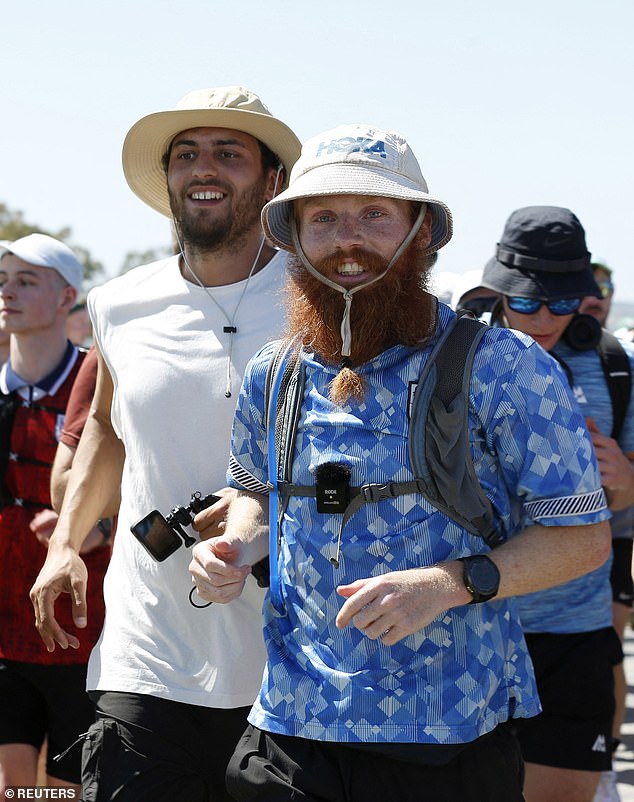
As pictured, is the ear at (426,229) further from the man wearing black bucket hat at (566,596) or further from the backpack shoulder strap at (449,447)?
the man wearing black bucket hat at (566,596)

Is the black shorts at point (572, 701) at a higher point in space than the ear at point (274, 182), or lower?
lower

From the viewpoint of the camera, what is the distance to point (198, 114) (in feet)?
15.0

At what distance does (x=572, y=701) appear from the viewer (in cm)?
504

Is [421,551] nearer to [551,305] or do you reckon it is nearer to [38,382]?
[551,305]

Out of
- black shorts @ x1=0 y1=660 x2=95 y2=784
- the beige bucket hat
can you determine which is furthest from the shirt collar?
the beige bucket hat

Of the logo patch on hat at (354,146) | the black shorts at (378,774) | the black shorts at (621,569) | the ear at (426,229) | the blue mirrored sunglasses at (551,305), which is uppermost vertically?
the logo patch on hat at (354,146)

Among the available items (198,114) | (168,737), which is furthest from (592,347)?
(168,737)

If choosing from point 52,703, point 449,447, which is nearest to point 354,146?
point 449,447

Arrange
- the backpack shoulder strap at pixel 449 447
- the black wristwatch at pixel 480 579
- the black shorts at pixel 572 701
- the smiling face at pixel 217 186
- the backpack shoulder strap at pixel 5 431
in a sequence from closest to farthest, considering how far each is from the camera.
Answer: the black wristwatch at pixel 480 579 → the backpack shoulder strap at pixel 449 447 → the smiling face at pixel 217 186 → the black shorts at pixel 572 701 → the backpack shoulder strap at pixel 5 431

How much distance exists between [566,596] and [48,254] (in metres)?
3.08

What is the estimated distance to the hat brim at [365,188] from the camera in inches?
132

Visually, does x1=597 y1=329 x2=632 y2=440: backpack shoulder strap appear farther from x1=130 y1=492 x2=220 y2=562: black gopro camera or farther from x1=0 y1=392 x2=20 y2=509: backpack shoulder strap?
x1=0 y1=392 x2=20 y2=509: backpack shoulder strap

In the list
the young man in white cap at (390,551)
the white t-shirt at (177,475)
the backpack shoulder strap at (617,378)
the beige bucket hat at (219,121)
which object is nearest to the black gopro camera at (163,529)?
the white t-shirt at (177,475)

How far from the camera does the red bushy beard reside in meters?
3.34
